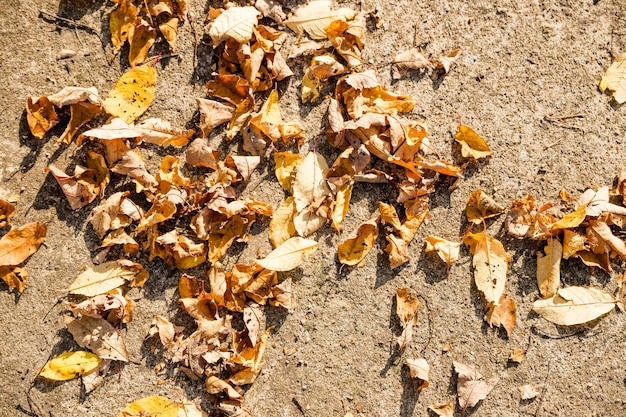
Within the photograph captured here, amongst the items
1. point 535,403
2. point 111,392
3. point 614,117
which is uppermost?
point 614,117

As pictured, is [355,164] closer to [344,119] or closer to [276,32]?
[344,119]

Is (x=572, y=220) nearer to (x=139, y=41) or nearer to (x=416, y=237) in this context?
(x=416, y=237)

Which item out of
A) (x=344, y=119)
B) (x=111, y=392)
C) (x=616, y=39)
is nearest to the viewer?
(x=111, y=392)

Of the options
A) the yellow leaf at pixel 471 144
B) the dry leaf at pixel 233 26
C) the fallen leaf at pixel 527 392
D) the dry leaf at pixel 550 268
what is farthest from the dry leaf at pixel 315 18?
the fallen leaf at pixel 527 392

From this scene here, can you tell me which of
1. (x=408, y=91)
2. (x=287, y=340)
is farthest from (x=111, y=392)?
(x=408, y=91)

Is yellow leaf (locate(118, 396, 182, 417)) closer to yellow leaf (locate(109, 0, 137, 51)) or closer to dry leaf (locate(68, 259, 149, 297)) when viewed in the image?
dry leaf (locate(68, 259, 149, 297))

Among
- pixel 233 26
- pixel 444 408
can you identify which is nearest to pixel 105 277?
pixel 233 26

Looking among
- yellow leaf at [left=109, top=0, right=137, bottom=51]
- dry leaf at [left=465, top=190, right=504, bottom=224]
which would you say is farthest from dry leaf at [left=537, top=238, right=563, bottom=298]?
yellow leaf at [left=109, top=0, right=137, bottom=51]
